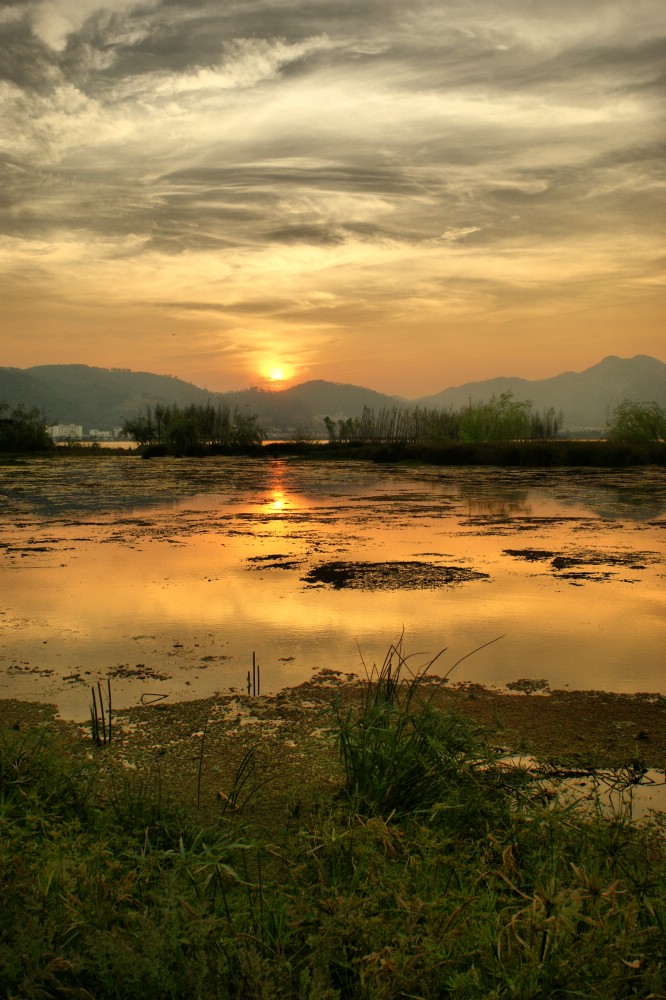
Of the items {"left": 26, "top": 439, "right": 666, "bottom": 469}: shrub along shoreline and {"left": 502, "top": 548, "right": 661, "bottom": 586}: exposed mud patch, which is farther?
{"left": 26, "top": 439, "right": 666, "bottom": 469}: shrub along shoreline

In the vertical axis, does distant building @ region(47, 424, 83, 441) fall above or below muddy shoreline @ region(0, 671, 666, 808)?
above

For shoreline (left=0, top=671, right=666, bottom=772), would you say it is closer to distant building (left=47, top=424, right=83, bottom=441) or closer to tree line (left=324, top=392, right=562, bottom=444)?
tree line (left=324, top=392, right=562, bottom=444)

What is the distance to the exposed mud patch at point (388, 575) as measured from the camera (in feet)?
29.2

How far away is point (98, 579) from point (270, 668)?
14.1 ft

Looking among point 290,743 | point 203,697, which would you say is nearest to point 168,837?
point 290,743

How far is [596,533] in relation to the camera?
1309cm

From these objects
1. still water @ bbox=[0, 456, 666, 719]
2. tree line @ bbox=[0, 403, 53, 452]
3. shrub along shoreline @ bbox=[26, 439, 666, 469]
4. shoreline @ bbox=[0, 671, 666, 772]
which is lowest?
shoreline @ bbox=[0, 671, 666, 772]

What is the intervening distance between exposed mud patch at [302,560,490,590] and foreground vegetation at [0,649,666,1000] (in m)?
4.76

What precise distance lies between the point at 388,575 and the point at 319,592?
1266 mm

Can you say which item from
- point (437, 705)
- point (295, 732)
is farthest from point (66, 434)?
point (295, 732)

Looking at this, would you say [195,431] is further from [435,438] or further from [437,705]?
[437,705]

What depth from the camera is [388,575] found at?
31.1ft

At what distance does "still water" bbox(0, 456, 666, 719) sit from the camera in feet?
19.3

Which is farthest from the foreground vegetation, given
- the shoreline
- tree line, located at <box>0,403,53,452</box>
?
tree line, located at <box>0,403,53,452</box>
